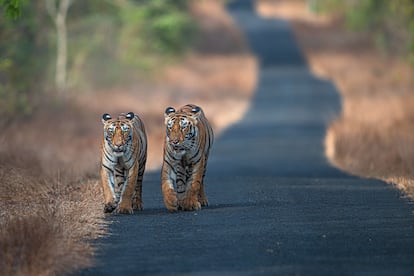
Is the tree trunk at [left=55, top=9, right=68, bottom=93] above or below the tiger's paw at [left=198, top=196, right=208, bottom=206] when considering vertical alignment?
above

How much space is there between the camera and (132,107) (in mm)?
33844

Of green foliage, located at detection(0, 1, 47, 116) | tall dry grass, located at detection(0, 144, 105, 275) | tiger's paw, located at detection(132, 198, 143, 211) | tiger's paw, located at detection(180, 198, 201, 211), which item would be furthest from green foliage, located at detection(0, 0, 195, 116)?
tiger's paw, located at detection(180, 198, 201, 211)

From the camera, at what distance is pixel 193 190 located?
44.1ft

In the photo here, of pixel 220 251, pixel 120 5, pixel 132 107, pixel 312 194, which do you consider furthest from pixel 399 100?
pixel 220 251

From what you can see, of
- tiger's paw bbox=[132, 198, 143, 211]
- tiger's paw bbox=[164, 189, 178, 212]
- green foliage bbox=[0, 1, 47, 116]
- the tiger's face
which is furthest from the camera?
green foliage bbox=[0, 1, 47, 116]

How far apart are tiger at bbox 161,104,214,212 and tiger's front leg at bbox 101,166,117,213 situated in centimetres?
52

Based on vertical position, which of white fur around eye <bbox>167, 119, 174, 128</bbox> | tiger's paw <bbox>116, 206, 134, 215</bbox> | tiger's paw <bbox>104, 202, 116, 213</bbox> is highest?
white fur around eye <bbox>167, 119, 174, 128</bbox>

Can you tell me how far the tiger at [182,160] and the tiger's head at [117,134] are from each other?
400 millimetres

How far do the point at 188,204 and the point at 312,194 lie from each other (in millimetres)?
2235

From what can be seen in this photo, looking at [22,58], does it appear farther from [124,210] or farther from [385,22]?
[385,22]

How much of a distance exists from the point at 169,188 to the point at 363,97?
82.1ft

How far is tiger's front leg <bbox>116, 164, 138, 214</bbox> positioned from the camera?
13.2 meters

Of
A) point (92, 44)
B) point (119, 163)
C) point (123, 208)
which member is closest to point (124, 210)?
point (123, 208)

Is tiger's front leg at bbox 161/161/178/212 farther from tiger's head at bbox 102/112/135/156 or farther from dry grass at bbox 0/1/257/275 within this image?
dry grass at bbox 0/1/257/275
